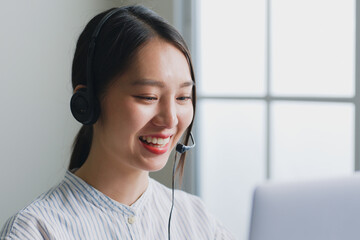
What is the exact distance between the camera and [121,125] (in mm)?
1066

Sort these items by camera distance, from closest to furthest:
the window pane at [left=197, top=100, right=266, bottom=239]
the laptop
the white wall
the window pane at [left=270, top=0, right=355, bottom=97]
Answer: the laptop, the window pane at [left=270, top=0, right=355, bottom=97], the white wall, the window pane at [left=197, top=100, right=266, bottom=239]

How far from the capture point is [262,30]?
2.38 m

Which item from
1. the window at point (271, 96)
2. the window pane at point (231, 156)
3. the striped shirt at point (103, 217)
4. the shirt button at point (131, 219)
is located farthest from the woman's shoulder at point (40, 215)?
the window pane at point (231, 156)

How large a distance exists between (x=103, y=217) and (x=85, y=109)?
24 centimetres

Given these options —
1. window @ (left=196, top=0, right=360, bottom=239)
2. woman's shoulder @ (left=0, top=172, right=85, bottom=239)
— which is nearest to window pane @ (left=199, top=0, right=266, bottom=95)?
window @ (left=196, top=0, right=360, bottom=239)

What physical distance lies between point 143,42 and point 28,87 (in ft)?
4.90

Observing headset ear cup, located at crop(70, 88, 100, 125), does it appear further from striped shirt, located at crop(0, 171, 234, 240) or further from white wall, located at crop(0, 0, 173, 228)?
white wall, located at crop(0, 0, 173, 228)

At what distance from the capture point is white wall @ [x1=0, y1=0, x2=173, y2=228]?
2.35 metres

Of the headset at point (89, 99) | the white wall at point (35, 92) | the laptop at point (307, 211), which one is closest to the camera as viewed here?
the laptop at point (307, 211)

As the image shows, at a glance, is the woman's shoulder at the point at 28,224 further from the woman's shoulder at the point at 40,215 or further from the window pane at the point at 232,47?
the window pane at the point at 232,47

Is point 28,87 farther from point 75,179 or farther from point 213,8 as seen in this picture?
point 75,179

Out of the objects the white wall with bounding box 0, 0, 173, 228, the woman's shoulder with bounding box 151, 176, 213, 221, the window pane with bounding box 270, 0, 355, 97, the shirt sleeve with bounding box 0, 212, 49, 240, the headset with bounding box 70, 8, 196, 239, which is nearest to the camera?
the shirt sleeve with bounding box 0, 212, 49, 240

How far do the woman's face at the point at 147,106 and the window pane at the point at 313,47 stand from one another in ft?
3.63

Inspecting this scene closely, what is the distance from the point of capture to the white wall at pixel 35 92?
7.70 feet
